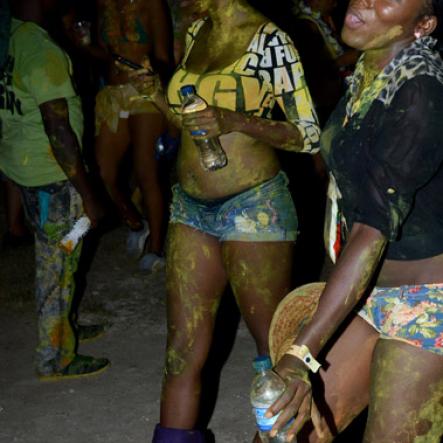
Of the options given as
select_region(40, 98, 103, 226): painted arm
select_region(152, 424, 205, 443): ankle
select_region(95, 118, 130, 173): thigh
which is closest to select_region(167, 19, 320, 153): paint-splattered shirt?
select_region(40, 98, 103, 226): painted arm

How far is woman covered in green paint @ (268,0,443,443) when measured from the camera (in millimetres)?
2385

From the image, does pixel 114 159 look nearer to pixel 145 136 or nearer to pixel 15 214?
pixel 145 136

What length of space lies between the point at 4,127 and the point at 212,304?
168cm

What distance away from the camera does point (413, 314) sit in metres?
2.57

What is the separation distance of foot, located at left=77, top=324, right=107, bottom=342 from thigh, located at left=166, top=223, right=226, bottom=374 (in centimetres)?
188

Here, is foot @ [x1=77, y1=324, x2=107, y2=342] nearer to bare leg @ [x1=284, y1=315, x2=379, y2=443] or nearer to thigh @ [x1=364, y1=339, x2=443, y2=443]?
bare leg @ [x1=284, y1=315, x2=379, y2=443]

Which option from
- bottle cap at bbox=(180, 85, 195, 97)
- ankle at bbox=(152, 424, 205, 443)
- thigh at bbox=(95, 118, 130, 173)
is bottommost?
ankle at bbox=(152, 424, 205, 443)

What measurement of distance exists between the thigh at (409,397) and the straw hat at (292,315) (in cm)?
42

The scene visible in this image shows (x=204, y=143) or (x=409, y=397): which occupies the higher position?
(x=204, y=143)

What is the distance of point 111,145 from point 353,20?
3.97 metres

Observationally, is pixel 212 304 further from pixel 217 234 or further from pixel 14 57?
pixel 14 57

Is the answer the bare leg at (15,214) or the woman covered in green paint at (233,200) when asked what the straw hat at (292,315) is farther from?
the bare leg at (15,214)

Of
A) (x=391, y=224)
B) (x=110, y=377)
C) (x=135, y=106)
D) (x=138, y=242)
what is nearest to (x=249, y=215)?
(x=391, y=224)

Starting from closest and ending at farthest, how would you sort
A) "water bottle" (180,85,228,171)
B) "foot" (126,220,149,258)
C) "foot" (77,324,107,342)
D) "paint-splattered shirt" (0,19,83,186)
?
"water bottle" (180,85,228,171) < "paint-splattered shirt" (0,19,83,186) < "foot" (77,324,107,342) < "foot" (126,220,149,258)
